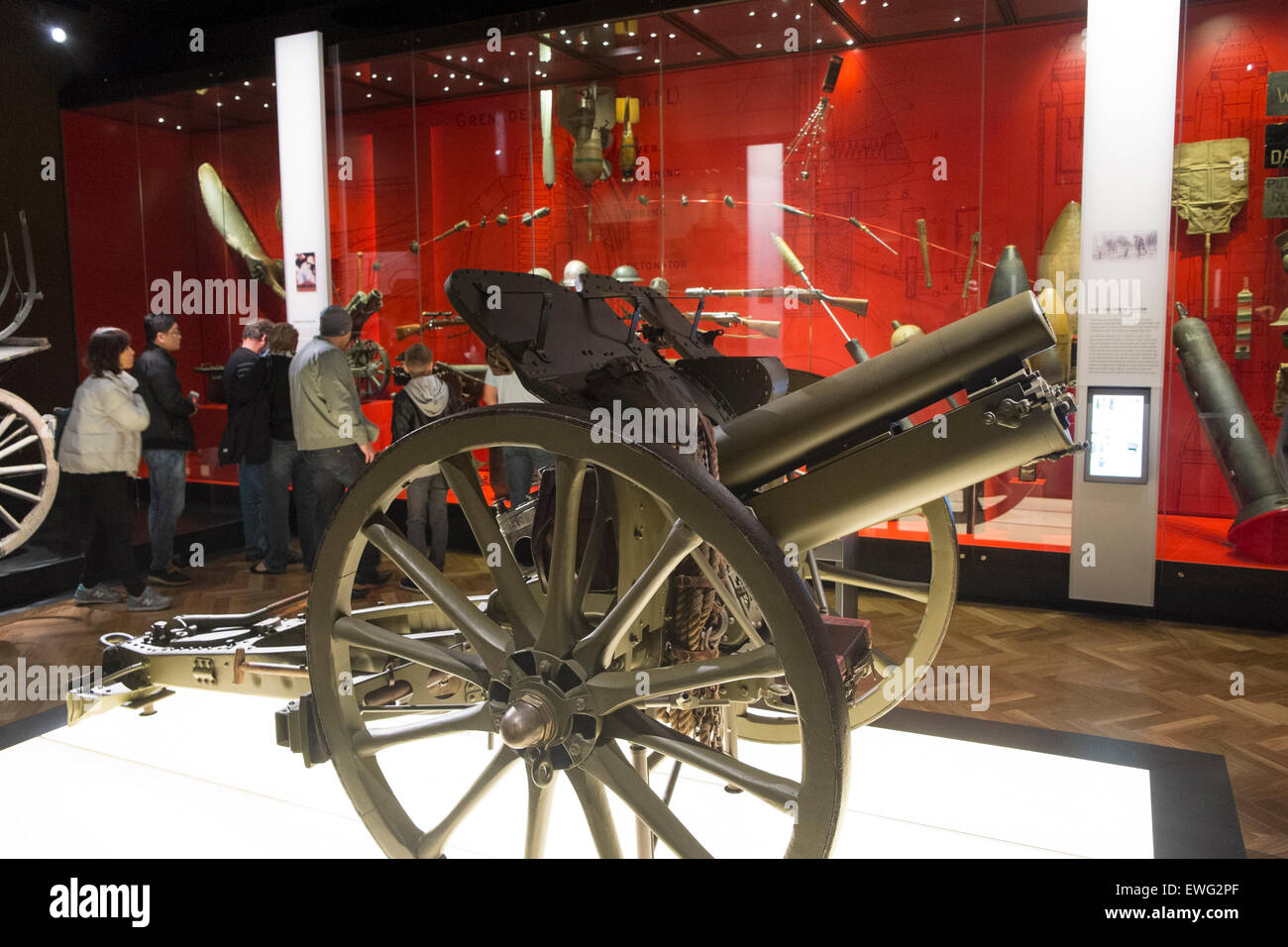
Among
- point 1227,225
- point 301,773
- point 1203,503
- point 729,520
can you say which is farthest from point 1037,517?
point 729,520

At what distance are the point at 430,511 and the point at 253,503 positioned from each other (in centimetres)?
122

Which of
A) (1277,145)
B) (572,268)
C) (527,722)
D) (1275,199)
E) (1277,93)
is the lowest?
(527,722)

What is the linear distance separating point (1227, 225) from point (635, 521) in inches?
176

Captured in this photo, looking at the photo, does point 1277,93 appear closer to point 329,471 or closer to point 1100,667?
point 1100,667

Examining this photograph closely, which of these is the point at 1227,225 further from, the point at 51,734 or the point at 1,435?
the point at 1,435

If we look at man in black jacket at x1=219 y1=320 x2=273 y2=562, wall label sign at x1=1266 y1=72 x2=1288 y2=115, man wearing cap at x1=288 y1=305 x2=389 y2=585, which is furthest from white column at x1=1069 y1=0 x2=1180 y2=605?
man in black jacket at x1=219 y1=320 x2=273 y2=562

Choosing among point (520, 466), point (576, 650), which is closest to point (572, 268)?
point (520, 466)

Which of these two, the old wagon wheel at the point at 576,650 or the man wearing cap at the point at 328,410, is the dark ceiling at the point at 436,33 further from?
the old wagon wheel at the point at 576,650

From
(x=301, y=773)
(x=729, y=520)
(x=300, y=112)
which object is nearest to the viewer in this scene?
(x=729, y=520)

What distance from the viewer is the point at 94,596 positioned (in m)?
5.41

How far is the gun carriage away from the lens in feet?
5.02
